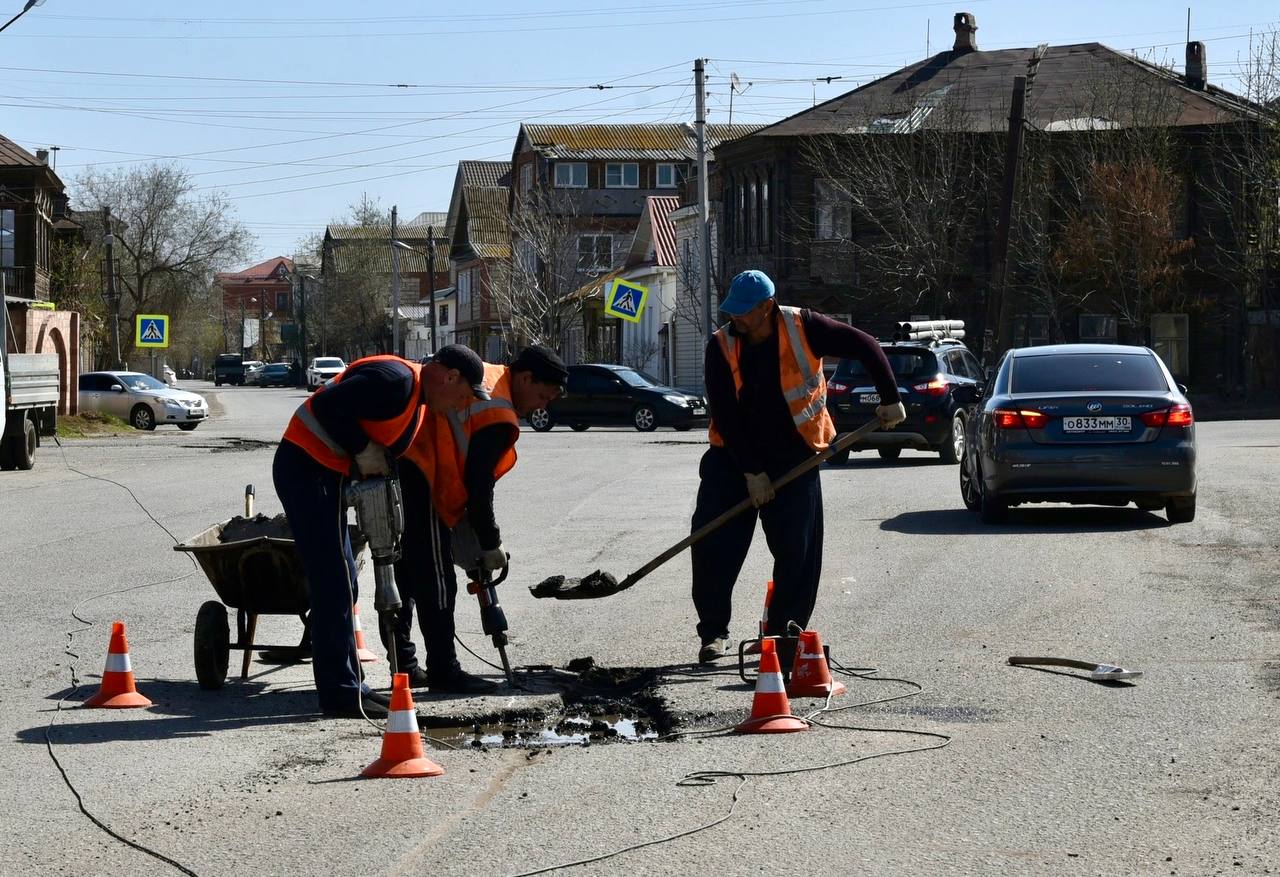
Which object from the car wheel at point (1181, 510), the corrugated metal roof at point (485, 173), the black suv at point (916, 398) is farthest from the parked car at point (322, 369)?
the car wheel at point (1181, 510)

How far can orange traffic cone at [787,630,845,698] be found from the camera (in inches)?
292

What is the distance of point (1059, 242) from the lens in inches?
1813

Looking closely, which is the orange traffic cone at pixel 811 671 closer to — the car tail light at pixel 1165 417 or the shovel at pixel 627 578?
the shovel at pixel 627 578

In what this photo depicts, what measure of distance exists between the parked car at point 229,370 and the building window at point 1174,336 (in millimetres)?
74265

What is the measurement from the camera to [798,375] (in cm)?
812

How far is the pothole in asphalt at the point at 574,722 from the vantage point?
6879mm

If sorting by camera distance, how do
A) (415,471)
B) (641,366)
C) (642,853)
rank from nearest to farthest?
(642,853), (415,471), (641,366)

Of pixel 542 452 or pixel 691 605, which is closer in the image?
pixel 691 605

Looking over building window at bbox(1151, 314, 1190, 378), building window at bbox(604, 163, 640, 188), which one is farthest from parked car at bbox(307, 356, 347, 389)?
building window at bbox(1151, 314, 1190, 378)

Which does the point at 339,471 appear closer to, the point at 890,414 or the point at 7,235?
the point at 890,414

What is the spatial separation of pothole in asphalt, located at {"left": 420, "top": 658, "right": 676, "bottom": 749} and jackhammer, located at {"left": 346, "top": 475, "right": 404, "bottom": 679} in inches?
22.2

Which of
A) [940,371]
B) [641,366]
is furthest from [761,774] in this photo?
[641,366]

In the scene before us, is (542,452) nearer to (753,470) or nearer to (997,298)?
(997,298)

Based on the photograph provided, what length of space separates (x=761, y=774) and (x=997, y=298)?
102 ft
